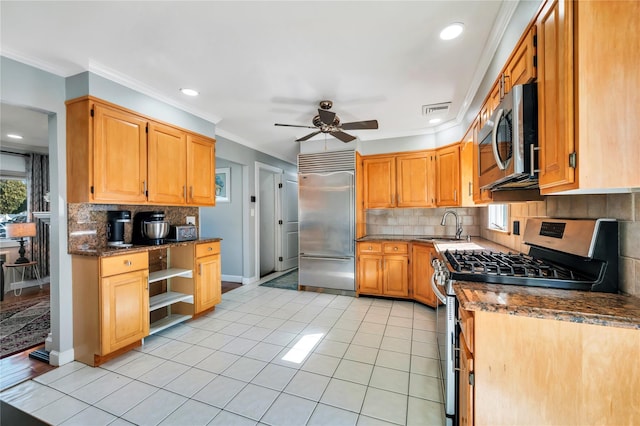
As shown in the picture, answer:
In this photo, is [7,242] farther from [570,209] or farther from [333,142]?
[570,209]

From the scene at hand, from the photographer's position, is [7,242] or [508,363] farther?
[7,242]

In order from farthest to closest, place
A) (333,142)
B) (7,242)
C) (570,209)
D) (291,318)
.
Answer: (7,242), (333,142), (291,318), (570,209)

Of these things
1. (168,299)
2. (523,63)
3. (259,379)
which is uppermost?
(523,63)

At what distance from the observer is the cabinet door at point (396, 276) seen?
367 cm

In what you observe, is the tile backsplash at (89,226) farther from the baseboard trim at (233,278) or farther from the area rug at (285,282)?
the area rug at (285,282)

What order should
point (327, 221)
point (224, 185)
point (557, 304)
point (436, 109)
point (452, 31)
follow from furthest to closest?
point (224, 185) → point (327, 221) → point (436, 109) → point (452, 31) → point (557, 304)

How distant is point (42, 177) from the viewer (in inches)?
181

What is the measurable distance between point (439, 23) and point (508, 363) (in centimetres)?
194

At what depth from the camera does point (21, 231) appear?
4.18m

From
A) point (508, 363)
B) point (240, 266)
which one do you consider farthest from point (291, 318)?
point (508, 363)

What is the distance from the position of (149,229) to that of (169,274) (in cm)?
53

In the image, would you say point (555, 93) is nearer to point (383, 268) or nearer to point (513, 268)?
point (513, 268)

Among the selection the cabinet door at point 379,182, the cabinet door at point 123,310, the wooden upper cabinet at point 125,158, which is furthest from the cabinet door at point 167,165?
the cabinet door at point 379,182

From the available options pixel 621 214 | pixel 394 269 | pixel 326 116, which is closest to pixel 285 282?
pixel 394 269
